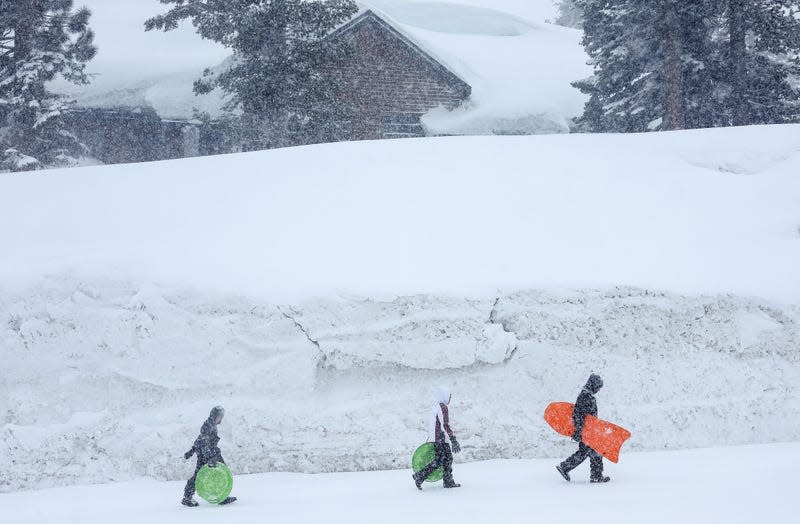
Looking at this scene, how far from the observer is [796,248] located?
9648mm

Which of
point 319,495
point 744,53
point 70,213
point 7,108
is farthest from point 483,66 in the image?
point 319,495

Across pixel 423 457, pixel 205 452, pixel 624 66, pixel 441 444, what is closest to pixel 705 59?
pixel 624 66

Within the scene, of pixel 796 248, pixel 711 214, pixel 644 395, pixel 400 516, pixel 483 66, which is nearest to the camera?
pixel 400 516

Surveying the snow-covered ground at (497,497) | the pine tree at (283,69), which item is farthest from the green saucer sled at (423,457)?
the pine tree at (283,69)

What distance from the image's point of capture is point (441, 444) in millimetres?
6957

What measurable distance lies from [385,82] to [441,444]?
14903mm

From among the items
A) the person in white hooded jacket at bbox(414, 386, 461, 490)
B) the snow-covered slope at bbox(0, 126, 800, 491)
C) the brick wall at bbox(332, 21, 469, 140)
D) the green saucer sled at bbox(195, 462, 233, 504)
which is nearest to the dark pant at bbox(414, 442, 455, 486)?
the person in white hooded jacket at bbox(414, 386, 461, 490)

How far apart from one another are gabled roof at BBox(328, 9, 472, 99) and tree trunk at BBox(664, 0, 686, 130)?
6981 mm

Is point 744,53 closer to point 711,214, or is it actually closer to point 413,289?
point 711,214

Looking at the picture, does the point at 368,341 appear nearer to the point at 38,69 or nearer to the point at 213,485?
the point at 213,485

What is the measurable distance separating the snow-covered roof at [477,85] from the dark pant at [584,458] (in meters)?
14.0

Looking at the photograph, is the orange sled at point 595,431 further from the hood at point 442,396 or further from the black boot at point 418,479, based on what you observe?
the black boot at point 418,479

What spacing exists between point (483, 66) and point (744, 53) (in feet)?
30.4

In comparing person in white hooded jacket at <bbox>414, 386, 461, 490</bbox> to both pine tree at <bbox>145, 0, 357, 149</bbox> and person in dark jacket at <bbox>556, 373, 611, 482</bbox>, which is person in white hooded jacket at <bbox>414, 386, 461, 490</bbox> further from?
pine tree at <bbox>145, 0, 357, 149</bbox>
